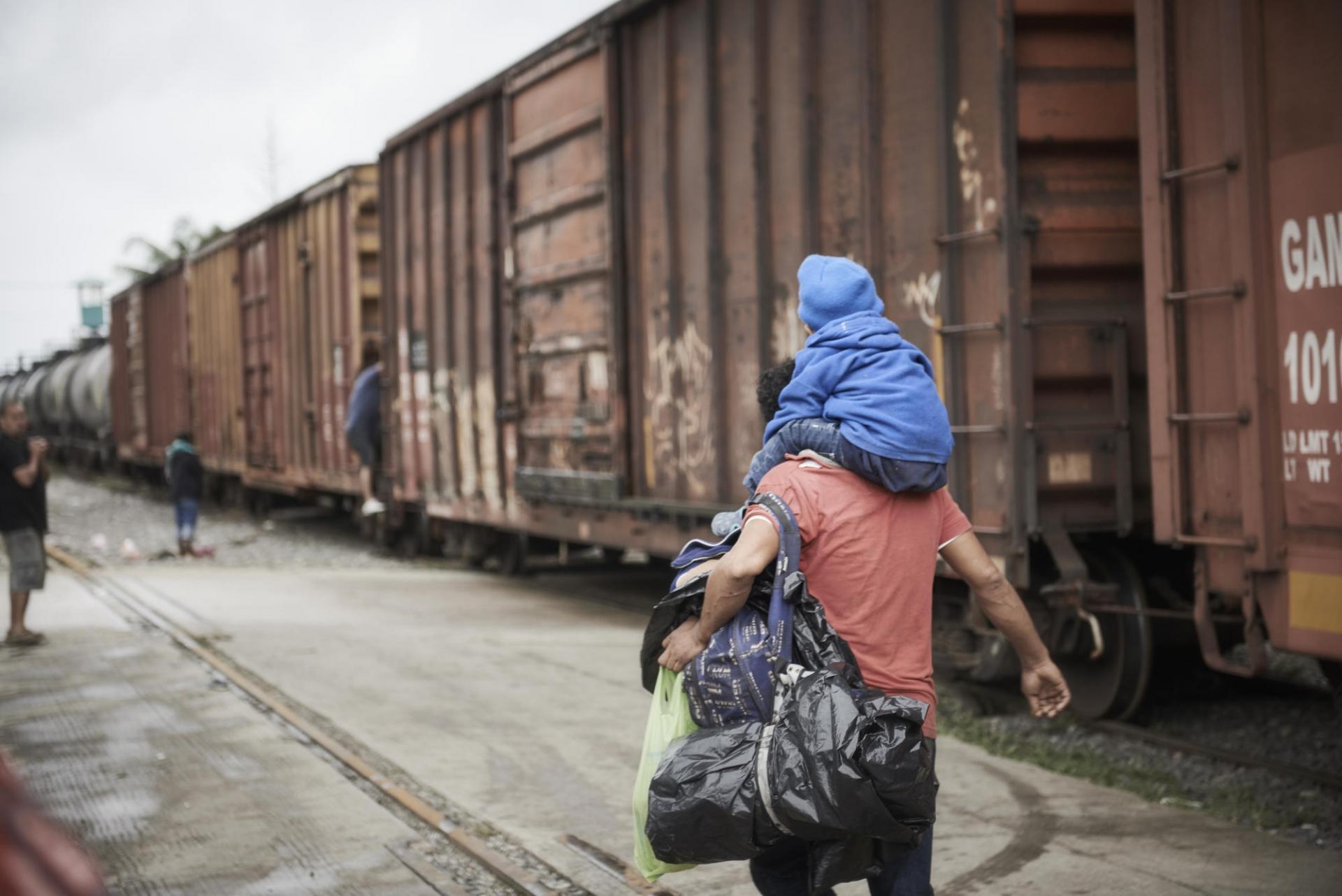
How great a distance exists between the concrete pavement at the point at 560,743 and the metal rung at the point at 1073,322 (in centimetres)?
195

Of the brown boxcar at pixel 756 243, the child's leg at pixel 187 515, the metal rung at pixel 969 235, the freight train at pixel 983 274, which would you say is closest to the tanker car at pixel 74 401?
the child's leg at pixel 187 515

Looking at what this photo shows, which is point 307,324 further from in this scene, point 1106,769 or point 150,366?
point 1106,769

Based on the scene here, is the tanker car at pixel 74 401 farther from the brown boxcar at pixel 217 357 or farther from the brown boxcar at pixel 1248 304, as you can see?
the brown boxcar at pixel 1248 304

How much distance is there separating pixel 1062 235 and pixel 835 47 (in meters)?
1.73

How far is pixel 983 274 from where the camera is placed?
21.4 ft

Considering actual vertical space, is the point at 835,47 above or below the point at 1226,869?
above

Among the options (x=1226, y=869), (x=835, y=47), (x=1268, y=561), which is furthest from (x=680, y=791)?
(x=835, y=47)

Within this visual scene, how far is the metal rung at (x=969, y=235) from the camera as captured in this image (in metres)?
6.38

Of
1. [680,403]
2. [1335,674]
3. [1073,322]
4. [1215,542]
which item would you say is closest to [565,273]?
[680,403]

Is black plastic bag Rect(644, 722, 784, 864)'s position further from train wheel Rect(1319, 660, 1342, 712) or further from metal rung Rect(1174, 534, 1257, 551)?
train wheel Rect(1319, 660, 1342, 712)

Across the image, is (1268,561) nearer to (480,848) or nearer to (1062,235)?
(1062,235)

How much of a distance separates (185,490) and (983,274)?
11.5 metres

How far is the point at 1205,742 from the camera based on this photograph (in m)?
6.64

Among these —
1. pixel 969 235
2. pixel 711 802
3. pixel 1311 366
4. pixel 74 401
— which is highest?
pixel 74 401
